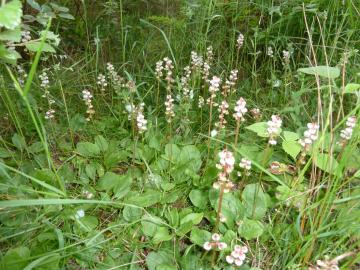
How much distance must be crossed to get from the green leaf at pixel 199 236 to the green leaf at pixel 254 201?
9.7 inches

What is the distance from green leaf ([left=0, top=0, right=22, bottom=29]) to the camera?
986 millimetres

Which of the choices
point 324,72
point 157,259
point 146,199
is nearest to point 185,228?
point 157,259

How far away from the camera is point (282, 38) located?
2895 millimetres

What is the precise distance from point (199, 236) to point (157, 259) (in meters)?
0.21

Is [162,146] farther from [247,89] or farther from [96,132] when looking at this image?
[247,89]

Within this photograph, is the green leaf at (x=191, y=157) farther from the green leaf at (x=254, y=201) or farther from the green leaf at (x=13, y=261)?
the green leaf at (x=13, y=261)

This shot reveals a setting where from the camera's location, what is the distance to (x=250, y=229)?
5.41 feet

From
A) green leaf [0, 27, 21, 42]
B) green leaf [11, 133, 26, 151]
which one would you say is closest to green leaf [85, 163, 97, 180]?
green leaf [11, 133, 26, 151]

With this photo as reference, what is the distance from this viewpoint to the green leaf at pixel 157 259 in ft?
5.11

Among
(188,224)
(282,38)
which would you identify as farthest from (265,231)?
(282,38)

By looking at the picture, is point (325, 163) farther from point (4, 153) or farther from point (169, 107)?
point (4, 153)

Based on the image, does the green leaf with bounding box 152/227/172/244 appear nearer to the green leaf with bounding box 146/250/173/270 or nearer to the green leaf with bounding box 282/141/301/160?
the green leaf with bounding box 146/250/173/270

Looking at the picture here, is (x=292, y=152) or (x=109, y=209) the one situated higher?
(x=292, y=152)

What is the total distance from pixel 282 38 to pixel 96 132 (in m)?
1.60
